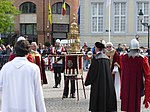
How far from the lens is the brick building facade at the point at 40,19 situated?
6272cm

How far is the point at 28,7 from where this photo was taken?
2530 inches

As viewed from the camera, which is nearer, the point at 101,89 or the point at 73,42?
the point at 101,89

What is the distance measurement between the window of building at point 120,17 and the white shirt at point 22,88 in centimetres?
3704

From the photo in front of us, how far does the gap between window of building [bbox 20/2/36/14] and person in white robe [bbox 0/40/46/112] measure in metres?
58.4

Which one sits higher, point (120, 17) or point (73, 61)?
point (120, 17)

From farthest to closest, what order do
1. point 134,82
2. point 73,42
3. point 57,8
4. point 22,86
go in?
1. point 57,8
2. point 73,42
3. point 134,82
4. point 22,86

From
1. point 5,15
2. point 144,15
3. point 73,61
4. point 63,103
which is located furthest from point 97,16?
point 63,103

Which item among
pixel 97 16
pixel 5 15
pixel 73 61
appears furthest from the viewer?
pixel 5 15

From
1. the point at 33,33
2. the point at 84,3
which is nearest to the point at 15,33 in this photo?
the point at 33,33

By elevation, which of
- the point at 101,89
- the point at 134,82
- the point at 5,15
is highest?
the point at 5,15

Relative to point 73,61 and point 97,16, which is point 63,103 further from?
point 97,16

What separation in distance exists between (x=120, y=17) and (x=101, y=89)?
33.0m

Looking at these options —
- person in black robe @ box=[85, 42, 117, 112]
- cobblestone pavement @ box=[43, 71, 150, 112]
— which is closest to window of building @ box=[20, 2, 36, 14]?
cobblestone pavement @ box=[43, 71, 150, 112]

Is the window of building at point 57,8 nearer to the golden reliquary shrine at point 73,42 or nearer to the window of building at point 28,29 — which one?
the window of building at point 28,29
